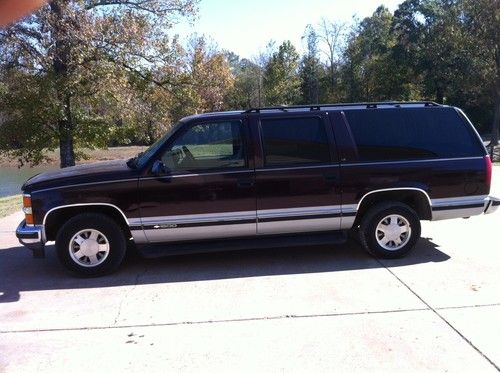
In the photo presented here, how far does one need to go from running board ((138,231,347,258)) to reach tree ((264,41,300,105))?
4351 centimetres

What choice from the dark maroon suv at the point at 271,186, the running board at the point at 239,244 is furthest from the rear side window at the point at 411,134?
the running board at the point at 239,244

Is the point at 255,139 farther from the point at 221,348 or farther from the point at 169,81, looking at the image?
the point at 169,81

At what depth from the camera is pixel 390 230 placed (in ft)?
21.2

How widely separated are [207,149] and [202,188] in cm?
49

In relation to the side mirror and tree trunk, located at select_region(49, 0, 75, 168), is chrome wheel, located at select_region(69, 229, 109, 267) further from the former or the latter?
tree trunk, located at select_region(49, 0, 75, 168)

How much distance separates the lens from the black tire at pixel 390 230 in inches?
254

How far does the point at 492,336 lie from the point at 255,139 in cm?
323

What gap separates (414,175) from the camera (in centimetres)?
643

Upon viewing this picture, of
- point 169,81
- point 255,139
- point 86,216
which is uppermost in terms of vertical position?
point 169,81

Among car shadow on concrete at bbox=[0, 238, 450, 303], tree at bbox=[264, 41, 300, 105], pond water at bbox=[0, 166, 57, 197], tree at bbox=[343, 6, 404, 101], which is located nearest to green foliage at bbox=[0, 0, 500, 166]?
pond water at bbox=[0, 166, 57, 197]

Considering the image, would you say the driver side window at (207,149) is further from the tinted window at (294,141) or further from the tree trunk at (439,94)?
the tree trunk at (439,94)

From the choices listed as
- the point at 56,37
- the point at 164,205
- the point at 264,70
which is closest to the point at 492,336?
the point at 164,205

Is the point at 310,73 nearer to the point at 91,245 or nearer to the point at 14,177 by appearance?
the point at 14,177

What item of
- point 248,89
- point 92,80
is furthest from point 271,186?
point 248,89
